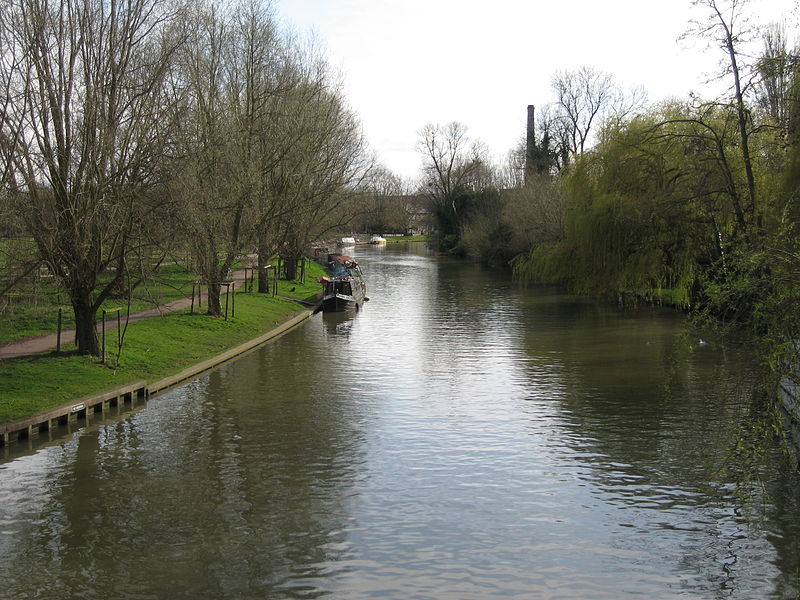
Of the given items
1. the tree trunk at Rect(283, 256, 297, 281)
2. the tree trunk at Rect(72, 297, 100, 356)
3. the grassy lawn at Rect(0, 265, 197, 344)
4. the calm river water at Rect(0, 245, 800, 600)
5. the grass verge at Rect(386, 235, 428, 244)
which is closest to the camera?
the calm river water at Rect(0, 245, 800, 600)

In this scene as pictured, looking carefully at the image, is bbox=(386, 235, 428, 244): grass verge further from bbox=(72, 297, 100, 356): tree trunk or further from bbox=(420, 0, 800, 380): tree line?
bbox=(72, 297, 100, 356): tree trunk

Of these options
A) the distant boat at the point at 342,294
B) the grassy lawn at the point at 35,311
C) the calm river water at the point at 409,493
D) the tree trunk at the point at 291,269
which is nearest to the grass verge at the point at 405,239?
the tree trunk at the point at 291,269

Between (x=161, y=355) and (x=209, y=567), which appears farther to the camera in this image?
(x=161, y=355)

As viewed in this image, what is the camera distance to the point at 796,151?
16203mm

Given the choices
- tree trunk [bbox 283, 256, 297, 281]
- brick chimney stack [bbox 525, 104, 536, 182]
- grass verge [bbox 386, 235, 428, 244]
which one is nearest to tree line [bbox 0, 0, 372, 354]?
tree trunk [bbox 283, 256, 297, 281]

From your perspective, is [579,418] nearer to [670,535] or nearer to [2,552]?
[670,535]

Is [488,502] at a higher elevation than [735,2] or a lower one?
lower

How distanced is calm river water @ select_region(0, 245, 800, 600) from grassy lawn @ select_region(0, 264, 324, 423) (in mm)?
1121

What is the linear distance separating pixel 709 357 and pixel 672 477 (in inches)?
462

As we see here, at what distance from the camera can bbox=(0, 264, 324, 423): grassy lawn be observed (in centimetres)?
1677

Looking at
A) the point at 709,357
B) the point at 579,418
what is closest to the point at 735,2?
the point at 709,357

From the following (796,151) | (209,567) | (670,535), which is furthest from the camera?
(796,151)

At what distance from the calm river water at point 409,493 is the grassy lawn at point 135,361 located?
1121 millimetres

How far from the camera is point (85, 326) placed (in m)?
19.5
